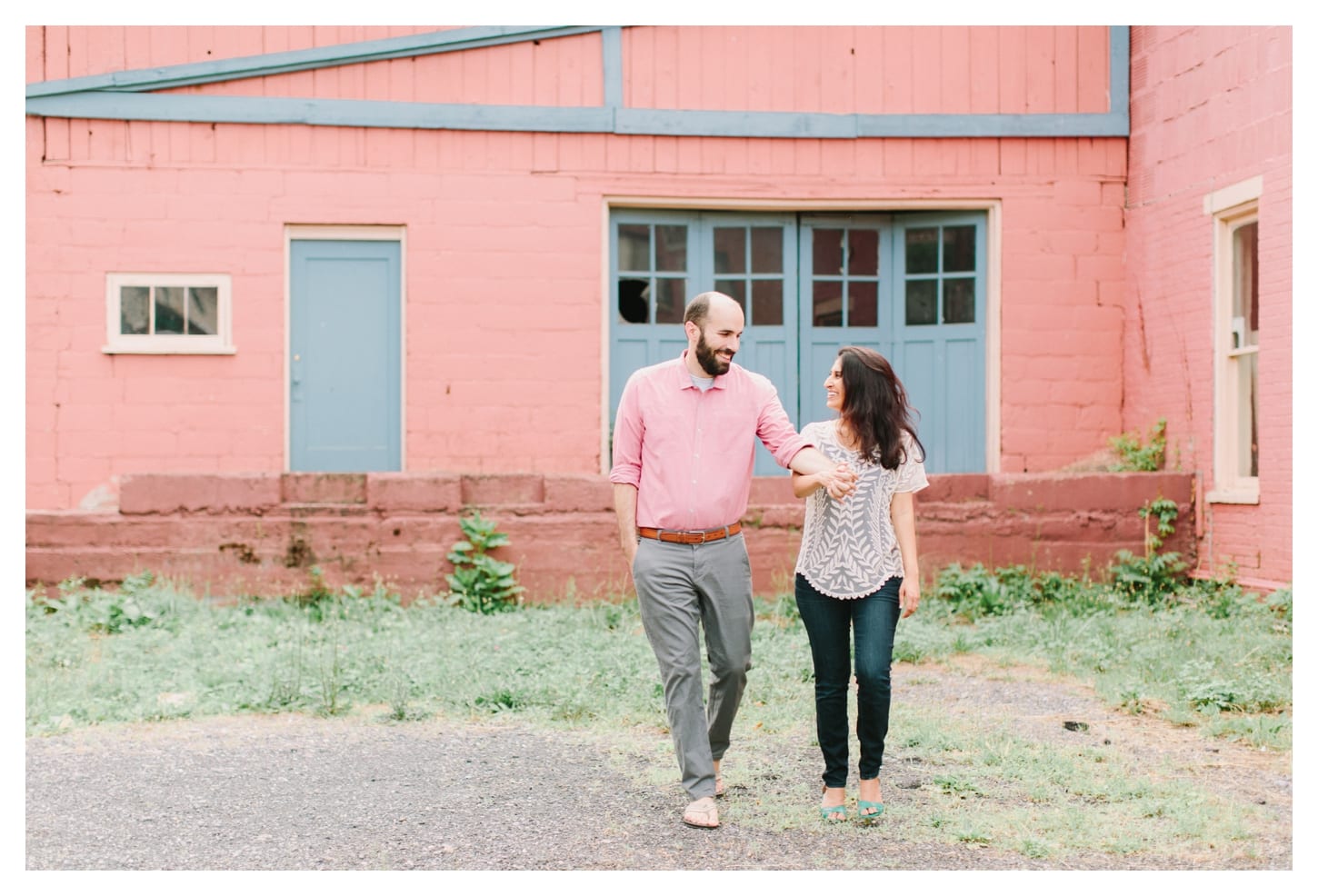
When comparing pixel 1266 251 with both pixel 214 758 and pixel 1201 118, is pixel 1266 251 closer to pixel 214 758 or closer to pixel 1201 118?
pixel 1201 118

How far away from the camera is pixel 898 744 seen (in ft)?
18.7

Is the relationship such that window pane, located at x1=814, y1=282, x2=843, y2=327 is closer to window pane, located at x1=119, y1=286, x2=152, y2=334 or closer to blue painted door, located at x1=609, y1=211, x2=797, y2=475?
blue painted door, located at x1=609, y1=211, x2=797, y2=475

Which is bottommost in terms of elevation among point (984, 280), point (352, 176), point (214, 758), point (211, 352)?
point (214, 758)

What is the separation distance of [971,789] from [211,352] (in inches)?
274

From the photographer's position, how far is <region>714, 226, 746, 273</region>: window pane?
10430mm

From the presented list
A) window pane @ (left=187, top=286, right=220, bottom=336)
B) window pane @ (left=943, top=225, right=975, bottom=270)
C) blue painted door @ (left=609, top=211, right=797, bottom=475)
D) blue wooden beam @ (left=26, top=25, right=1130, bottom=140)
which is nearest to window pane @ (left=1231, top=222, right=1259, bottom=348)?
blue wooden beam @ (left=26, top=25, right=1130, bottom=140)

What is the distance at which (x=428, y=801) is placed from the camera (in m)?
4.90

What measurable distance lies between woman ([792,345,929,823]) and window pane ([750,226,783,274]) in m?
5.89

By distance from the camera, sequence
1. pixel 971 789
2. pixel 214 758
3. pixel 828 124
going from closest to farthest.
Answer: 1. pixel 971 789
2. pixel 214 758
3. pixel 828 124

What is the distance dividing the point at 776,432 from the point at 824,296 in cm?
588

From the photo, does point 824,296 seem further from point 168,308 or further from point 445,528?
point 168,308

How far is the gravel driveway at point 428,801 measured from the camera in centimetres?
424

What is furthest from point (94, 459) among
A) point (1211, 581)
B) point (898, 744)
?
point (1211, 581)

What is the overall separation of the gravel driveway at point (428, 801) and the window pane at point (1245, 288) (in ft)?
12.7
